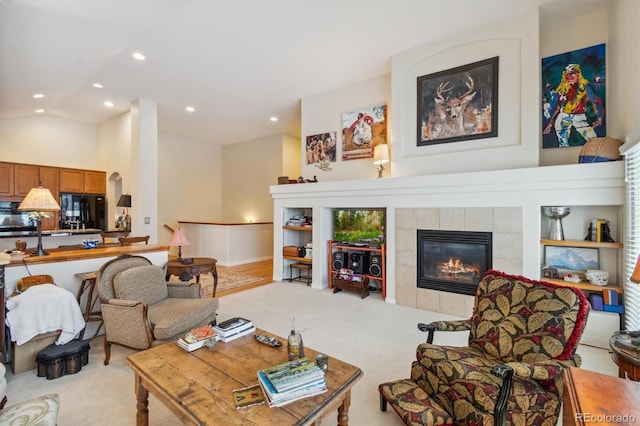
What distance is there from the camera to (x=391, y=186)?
14.3 ft

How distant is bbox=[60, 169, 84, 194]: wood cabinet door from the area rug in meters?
3.70

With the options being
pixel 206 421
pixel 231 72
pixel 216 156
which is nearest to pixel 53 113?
pixel 216 156

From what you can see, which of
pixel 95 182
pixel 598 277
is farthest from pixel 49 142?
pixel 598 277

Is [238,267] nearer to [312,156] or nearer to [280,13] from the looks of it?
[312,156]

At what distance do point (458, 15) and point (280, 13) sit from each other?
2220 millimetres

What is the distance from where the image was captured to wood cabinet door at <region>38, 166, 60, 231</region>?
21.3 feet

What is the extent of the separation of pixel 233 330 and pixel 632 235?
3.80 metres

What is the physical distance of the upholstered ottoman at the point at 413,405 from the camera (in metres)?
1.59

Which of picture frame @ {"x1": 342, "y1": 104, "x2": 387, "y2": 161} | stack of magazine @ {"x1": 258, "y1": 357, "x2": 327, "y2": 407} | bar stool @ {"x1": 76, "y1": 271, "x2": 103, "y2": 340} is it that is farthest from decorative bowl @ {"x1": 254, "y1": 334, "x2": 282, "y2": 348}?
picture frame @ {"x1": 342, "y1": 104, "x2": 387, "y2": 161}

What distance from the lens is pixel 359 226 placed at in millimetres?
5000

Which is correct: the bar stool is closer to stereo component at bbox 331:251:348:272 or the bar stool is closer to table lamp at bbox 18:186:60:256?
table lamp at bbox 18:186:60:256

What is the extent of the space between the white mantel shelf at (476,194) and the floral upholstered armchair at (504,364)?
72.5 inches

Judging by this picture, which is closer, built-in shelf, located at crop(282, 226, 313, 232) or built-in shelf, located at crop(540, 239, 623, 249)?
built-in shelf, located at crop(540, 239, 623, 249)

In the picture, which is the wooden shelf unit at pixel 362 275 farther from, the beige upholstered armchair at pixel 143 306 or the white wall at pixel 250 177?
the white wall at pixel 250 177
